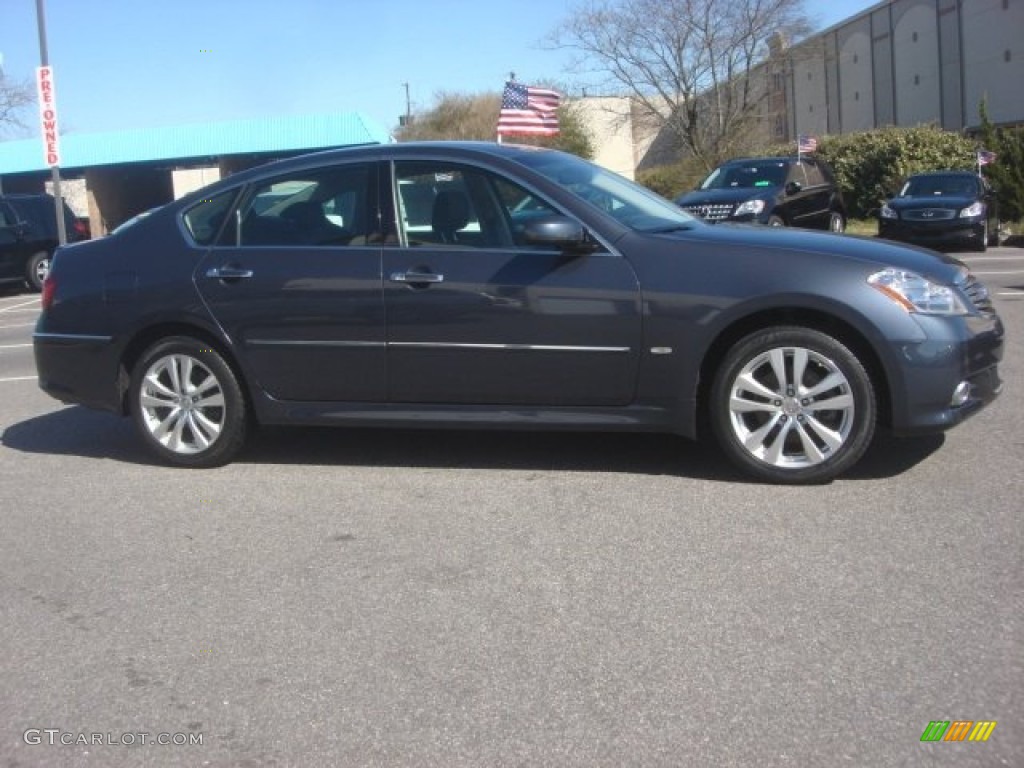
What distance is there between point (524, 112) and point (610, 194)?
47.0ft

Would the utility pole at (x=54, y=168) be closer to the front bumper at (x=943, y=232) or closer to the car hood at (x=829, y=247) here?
the front bumper at (x=943, y=232)

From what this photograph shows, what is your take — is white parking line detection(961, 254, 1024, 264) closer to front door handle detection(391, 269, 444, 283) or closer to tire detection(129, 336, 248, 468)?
front door handle detection(391, 269, 444, 283)

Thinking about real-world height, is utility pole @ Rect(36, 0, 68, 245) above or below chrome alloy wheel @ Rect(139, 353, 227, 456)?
above

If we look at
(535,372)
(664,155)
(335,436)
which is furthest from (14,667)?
(664,155)

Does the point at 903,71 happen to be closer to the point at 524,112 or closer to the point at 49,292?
the point at 524,112

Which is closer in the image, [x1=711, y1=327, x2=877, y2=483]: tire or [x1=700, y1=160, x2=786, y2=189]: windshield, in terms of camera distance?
[x1=711, y1=327, x2=877, y2=483]: tire

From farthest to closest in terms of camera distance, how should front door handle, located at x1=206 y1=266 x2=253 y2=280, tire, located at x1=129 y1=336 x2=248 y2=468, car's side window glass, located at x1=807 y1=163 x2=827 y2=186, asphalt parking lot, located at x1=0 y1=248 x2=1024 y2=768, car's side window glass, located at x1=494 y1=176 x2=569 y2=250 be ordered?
1. car's side window glass, located at x1=807 y1=163 x2=827 y2=186
2. tire, located at x1=129 y1=336 x2=248 y2=468
3. front door handle, located at x1=206 y1=266 x2=253 y2=280
4. car's side window glass, located at x1=494 y1=176 x2=569 y2=250
5. asphalt parking lot, located at x1=0 y1=248 x2=1024 y2=768

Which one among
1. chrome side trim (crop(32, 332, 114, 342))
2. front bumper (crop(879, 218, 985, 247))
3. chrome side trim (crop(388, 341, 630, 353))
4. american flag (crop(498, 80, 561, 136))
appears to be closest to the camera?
chrome side trim (crop(388, 341, 630, 353))

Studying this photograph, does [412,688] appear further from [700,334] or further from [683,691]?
[700,334]

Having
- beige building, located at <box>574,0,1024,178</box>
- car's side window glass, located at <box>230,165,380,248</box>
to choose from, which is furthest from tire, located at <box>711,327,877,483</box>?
beige building, located at <box>574,0,1024,178</box>

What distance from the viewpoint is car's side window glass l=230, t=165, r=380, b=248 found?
586 centimetres

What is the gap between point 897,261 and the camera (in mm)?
5234

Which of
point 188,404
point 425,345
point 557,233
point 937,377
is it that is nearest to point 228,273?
point 188,404

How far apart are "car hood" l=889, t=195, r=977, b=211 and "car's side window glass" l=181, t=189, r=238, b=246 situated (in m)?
16.4
